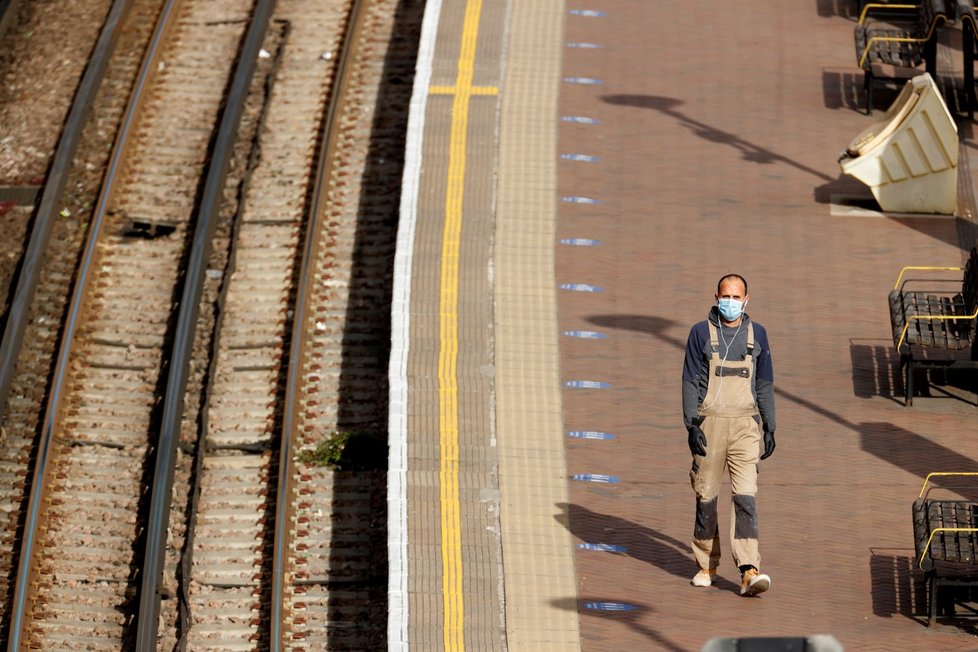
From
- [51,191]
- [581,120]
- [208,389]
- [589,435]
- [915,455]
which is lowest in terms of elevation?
[915,455]

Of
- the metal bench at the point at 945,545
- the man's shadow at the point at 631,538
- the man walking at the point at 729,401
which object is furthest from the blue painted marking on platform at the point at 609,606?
the metal bench at the point at 945,545

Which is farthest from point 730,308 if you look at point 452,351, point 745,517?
point 452,351

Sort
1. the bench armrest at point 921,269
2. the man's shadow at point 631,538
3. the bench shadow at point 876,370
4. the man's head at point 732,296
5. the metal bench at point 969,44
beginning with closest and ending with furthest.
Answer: the man's head at point 732,296 < the man's shadow at point 631,538 < the bench shadow at point 876,370 < the bench armrest at point 921,269 < the metal bench at point 969,44

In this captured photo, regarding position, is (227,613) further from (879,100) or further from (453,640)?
(879,100)

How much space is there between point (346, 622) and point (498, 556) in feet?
5.68

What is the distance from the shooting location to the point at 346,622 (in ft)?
53.2

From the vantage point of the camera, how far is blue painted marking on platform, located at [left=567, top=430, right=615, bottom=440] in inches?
657

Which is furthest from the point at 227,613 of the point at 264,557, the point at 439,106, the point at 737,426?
the point at 439,106

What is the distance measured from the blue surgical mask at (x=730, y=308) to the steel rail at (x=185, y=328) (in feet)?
19.8

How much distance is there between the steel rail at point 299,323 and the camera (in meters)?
16.3

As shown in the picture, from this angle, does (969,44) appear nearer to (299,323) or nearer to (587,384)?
(587,384)

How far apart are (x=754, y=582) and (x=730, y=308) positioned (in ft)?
7.68

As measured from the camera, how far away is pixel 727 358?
1334cm

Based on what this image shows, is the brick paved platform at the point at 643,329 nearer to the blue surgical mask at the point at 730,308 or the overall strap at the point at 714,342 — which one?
the overall strap at the point at 714,342
